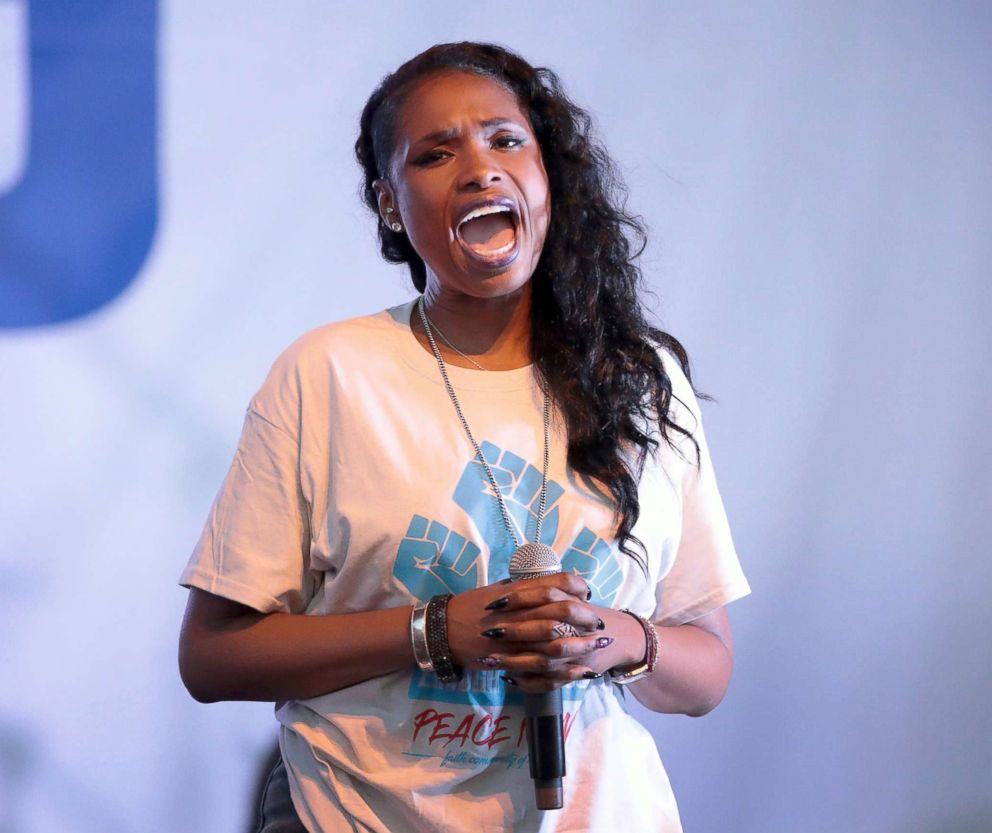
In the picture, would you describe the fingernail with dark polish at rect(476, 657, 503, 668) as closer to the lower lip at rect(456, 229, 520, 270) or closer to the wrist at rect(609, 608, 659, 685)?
the wrist at rect(609, 608, 659, 685)

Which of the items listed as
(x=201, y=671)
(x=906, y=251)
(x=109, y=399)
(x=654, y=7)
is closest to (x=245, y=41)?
(x=109, y=399)

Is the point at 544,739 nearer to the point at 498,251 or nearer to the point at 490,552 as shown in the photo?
the point at 490,552

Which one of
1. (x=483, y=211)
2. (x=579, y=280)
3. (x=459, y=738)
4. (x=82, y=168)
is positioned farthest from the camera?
(x=82, y=168)

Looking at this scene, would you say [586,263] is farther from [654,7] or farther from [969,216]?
[969,216]

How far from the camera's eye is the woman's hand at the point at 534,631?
1.24m

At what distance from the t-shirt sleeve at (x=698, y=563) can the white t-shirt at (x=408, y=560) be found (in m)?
0.09

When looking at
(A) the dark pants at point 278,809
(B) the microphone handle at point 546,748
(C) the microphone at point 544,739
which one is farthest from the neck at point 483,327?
(A) the dark pants at point 278,809

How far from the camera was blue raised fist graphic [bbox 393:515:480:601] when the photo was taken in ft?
4.49

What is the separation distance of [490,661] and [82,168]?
4.33ft

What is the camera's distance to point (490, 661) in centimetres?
128

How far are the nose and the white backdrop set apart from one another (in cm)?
81

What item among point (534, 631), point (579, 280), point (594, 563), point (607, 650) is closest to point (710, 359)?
point (579, 280)

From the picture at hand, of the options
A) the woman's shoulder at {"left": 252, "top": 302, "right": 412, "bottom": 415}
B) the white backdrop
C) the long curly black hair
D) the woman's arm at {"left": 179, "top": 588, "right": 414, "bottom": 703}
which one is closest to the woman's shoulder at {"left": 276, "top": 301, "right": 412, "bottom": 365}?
the woman's shoulder at {"left": 252, "top": 302, "right": 412, "bottom": 415}

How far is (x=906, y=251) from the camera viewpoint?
8.84 feet
